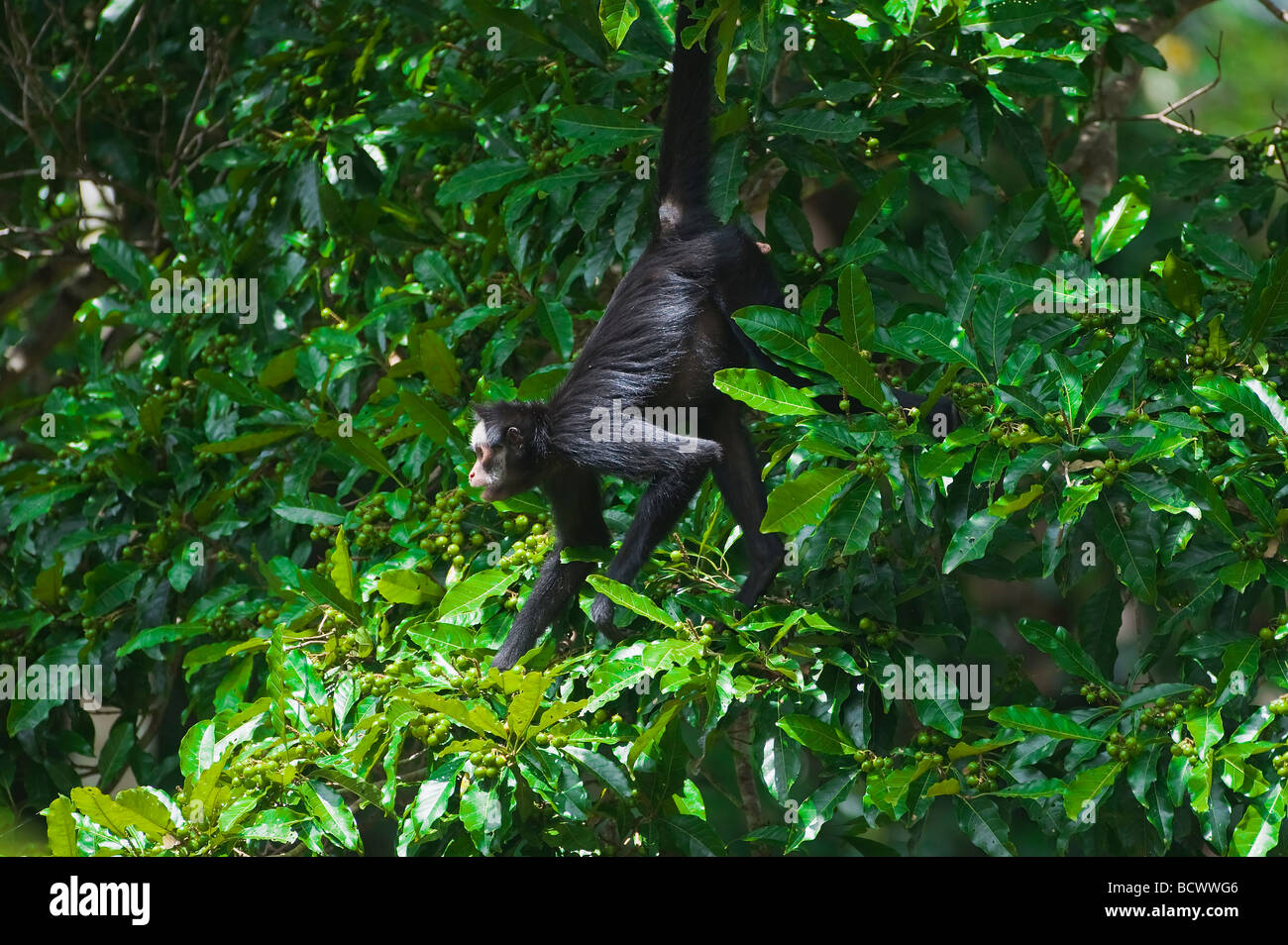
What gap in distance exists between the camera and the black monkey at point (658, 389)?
427cm

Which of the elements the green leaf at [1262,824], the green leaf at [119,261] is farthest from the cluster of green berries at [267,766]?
the green leaf at [119,261]

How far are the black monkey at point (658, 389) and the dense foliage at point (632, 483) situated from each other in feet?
0.29

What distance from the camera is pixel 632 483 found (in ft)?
15.5

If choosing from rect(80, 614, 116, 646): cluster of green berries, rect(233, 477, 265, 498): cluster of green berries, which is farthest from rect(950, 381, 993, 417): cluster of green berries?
rect(80, 614, 116, 646): cluster of green berries

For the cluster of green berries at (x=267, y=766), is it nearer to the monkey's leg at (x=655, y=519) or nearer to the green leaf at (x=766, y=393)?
the monkey's leg at (x=655, y=519)

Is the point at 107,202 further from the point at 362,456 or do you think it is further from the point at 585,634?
the point at 585,634

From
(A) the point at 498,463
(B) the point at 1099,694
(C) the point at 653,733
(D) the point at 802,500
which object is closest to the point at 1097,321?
(B) the point at 1099,694

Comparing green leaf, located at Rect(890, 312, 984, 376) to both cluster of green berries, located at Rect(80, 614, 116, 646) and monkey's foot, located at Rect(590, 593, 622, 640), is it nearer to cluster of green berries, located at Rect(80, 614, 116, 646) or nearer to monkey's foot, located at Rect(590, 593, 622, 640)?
monkey's foot, located at Rect(590, 593, 622, 640)

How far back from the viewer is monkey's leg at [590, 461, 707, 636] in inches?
161

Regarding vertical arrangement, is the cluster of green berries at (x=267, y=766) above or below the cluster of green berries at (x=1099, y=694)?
below

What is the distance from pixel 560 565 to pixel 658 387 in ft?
2.18
